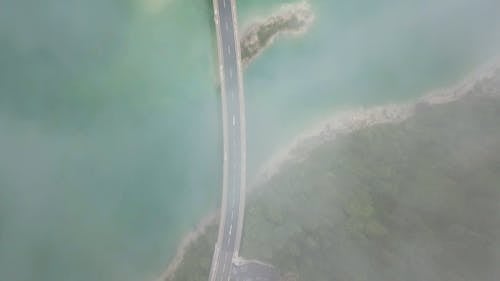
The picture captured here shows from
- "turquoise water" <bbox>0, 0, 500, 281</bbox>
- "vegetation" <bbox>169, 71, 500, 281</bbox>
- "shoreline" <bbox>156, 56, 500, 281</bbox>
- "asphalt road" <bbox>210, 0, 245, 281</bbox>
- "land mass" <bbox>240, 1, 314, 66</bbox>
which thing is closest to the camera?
"vegetation" <bbox>169, 71, 500, 281</bbox>

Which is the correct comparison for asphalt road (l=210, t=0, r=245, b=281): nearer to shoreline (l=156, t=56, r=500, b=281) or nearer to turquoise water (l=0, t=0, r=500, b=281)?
turquoise water (l=0, t=0, r=500, b=281)

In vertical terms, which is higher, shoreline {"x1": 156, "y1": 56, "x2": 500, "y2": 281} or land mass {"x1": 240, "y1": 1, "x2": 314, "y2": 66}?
land mass {"x1": 240, "y1": 1, "x2": 314, "y2": 66}

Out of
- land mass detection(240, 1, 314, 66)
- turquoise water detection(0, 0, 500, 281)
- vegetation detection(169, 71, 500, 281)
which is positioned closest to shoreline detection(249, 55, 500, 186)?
turquoise water detection(0, 0, 500, 281)

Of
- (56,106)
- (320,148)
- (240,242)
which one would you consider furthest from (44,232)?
(320,148)

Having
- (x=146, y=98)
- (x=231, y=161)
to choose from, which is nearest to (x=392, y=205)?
(x=231, y=161)

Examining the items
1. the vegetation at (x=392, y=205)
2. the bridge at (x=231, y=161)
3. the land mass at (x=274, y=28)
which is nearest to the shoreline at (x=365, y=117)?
the vegetation at (x=392, y=205)

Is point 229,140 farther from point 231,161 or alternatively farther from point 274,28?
point 274,28

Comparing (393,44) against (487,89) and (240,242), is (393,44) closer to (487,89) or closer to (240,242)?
(487,89)

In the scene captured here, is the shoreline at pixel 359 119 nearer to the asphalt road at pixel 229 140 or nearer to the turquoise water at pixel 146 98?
the turquoise water at pixel 146 98
